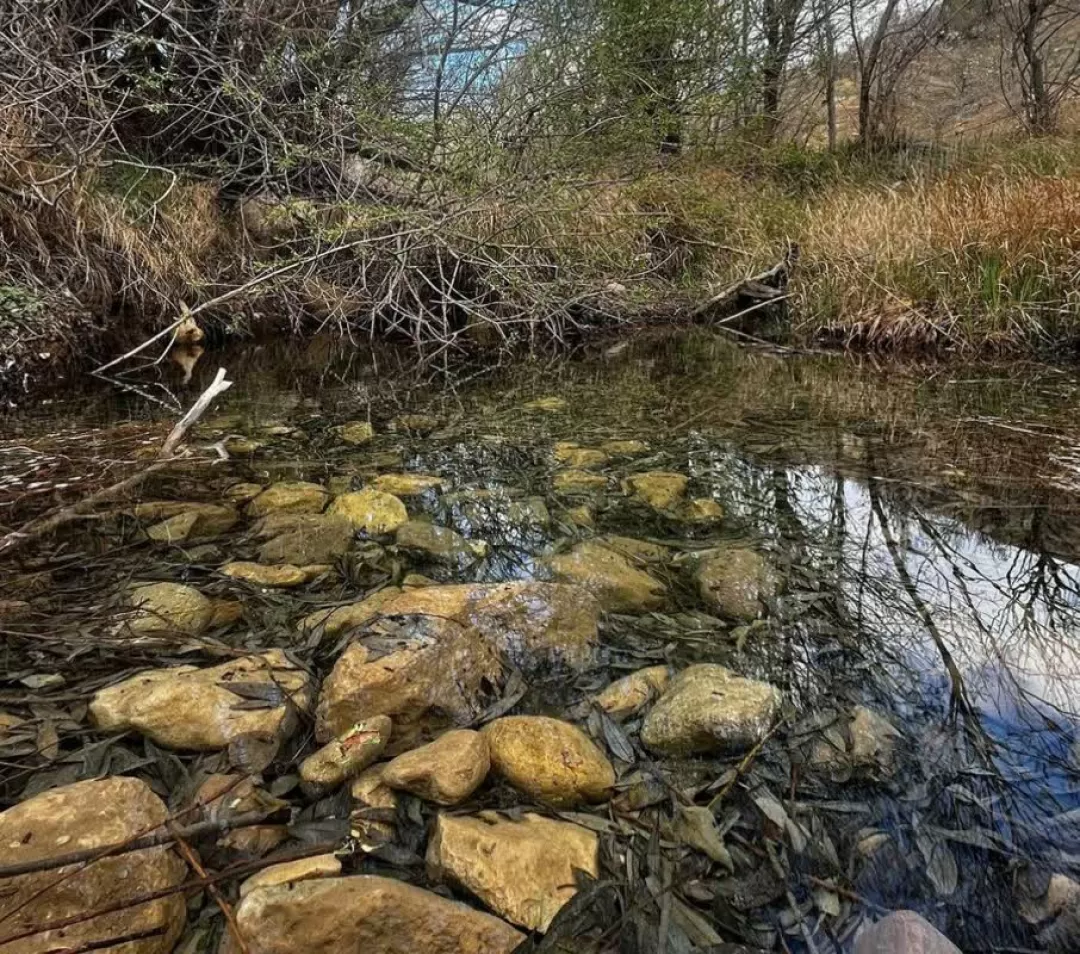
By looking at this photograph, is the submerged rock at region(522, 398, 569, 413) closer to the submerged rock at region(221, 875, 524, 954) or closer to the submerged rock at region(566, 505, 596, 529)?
the submerged rock at region(566, 505, 596, 529)

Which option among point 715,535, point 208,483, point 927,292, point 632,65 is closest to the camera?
point 715,535

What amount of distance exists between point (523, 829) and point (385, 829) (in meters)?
0.21

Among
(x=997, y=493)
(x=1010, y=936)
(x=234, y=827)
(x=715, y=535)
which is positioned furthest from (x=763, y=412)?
(x=234, y=827)

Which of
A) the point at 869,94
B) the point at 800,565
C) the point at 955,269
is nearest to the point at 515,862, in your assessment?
the point at 800,565

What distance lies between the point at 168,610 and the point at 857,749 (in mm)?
1430

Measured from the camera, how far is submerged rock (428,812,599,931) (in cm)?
87

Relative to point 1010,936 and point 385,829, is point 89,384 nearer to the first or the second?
point 385,829

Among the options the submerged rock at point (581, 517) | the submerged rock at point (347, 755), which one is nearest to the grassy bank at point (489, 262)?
the submerged rock at point (581, 517)

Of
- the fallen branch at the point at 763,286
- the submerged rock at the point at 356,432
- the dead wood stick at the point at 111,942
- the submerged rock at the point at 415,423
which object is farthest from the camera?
the fallen branch at the point at 763,286

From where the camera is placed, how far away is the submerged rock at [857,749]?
111 cm

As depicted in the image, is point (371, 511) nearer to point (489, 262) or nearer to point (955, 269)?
point (489, 262)

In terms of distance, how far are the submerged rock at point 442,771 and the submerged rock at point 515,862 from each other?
63mm

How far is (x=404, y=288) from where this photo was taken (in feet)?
16.5

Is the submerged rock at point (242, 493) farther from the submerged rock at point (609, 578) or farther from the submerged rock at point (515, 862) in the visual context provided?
the submerged rock at point (515, 862)
